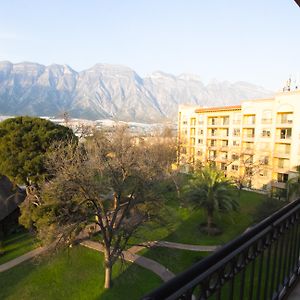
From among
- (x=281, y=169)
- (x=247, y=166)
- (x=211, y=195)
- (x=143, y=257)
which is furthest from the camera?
(x=247, y=166)

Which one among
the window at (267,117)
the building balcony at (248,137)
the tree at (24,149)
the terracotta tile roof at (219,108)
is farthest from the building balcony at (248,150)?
the tree at (24,149)

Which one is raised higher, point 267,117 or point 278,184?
point 267,117

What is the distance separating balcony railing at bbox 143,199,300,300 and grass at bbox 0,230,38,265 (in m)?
21.4

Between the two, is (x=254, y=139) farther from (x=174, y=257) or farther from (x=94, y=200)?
(x=94, y=200)

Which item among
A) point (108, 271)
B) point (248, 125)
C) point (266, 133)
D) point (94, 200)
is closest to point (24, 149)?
point (94, 200)

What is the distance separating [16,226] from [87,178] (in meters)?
14.0

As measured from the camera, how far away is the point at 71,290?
1600cm

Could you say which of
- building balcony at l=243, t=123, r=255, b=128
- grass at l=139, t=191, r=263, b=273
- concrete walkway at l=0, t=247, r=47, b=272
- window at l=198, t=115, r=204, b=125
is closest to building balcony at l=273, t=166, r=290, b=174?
building balcony at l=243, t=123, r=255, b=128

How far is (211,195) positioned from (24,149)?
1698 cm

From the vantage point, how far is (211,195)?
78.7ft

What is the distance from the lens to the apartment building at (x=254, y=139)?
37.2m

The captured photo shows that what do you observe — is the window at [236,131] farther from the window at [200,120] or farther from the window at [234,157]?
the window at [200,120]

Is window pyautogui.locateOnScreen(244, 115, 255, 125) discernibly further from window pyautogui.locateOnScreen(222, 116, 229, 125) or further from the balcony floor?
the balcony floor

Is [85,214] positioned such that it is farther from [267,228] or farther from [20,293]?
[267,228]
